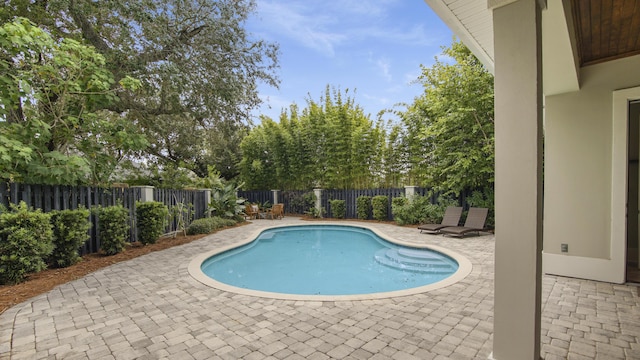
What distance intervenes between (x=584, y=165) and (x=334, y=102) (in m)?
9.94

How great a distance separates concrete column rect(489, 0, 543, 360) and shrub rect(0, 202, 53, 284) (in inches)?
227

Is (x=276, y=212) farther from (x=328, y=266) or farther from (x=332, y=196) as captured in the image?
(x=328, y=266)

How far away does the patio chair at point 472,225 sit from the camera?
7.56 m

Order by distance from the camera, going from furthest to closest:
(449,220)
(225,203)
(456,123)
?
(225,203) < (456,123) < (449,220)

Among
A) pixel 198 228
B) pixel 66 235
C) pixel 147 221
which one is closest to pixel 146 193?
pixel 147 221

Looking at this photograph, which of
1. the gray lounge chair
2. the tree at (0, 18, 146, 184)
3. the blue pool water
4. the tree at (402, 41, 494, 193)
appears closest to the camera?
the tree at (0, 18, 146, 184)

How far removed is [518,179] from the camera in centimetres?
183

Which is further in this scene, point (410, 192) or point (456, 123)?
point (410, 192)

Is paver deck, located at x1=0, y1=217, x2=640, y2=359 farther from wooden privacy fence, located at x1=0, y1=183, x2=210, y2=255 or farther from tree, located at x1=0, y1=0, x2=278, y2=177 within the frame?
tree, located at x1=0, y1=0, x2=278, y2=177

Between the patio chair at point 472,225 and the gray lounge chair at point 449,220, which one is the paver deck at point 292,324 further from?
the gray lounge chair at point 449,220

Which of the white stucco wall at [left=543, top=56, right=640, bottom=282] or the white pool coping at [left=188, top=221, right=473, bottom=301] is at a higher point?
the white stucco wall at [left=543, top=56, right=640, bottom=282]

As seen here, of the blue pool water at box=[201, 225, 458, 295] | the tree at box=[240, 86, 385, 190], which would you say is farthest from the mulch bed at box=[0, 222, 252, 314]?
the tree at box=[240, 86, 385, 190]

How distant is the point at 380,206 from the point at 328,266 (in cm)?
576

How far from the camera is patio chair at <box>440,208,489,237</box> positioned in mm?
7562
